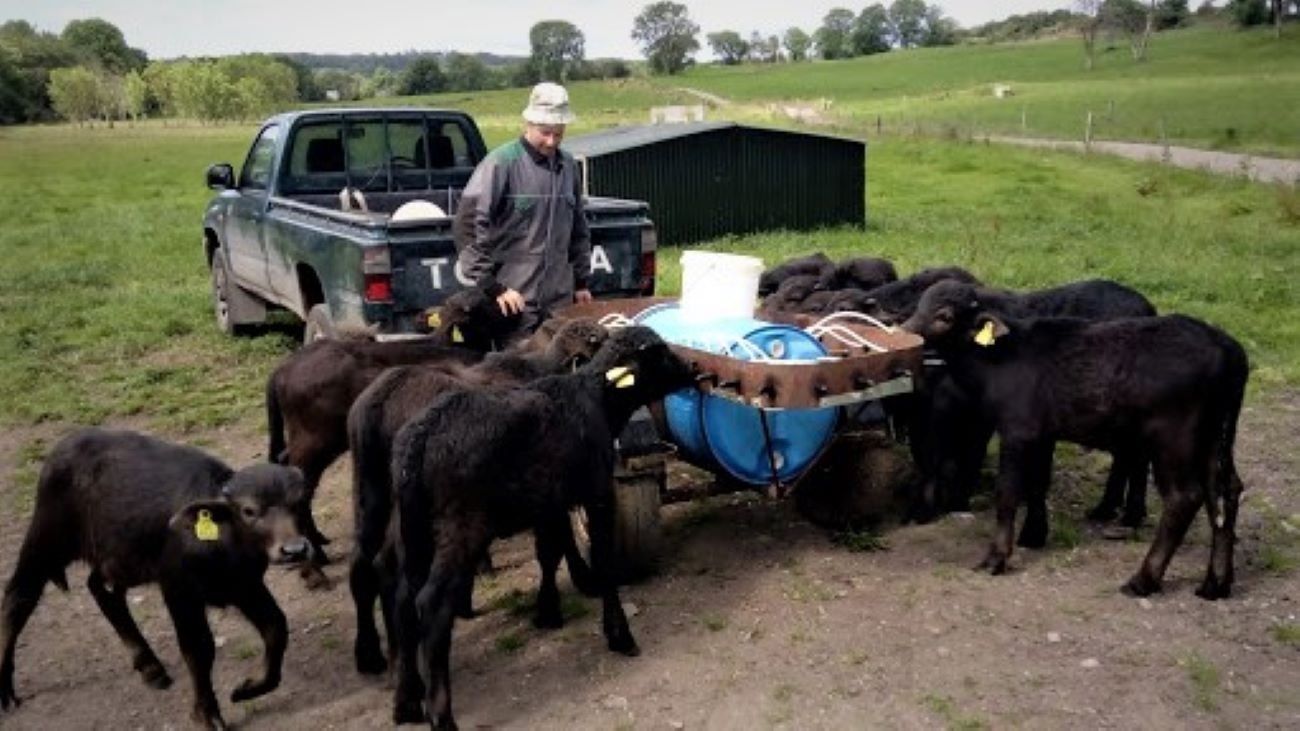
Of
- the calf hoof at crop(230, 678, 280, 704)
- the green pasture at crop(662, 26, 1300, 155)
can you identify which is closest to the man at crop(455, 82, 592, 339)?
the calf hoof at crop(230, 678, 280, 704)

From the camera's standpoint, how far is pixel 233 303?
1305 centimetres

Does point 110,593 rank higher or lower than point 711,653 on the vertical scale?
higher

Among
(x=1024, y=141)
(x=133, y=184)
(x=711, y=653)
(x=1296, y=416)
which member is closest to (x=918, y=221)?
(x=1296, y=416)

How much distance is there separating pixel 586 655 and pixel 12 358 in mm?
9882

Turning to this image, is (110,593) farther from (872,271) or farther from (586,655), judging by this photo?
(872,271)

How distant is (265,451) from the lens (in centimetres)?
929

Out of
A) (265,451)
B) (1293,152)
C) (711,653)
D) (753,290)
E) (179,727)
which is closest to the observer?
(179,727)

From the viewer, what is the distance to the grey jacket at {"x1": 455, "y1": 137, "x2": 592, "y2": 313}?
7484mm

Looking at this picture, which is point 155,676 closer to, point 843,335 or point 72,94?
point 843,335

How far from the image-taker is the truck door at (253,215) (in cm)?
1109

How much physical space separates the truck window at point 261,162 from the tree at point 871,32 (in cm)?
15143

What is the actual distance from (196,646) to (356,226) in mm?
4234

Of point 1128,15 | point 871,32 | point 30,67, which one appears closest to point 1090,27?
point 1128,15

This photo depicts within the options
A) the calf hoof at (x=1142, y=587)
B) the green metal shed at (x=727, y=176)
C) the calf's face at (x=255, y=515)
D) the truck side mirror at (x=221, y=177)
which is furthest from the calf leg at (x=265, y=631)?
the green metal shed at (x=727, y=176)
